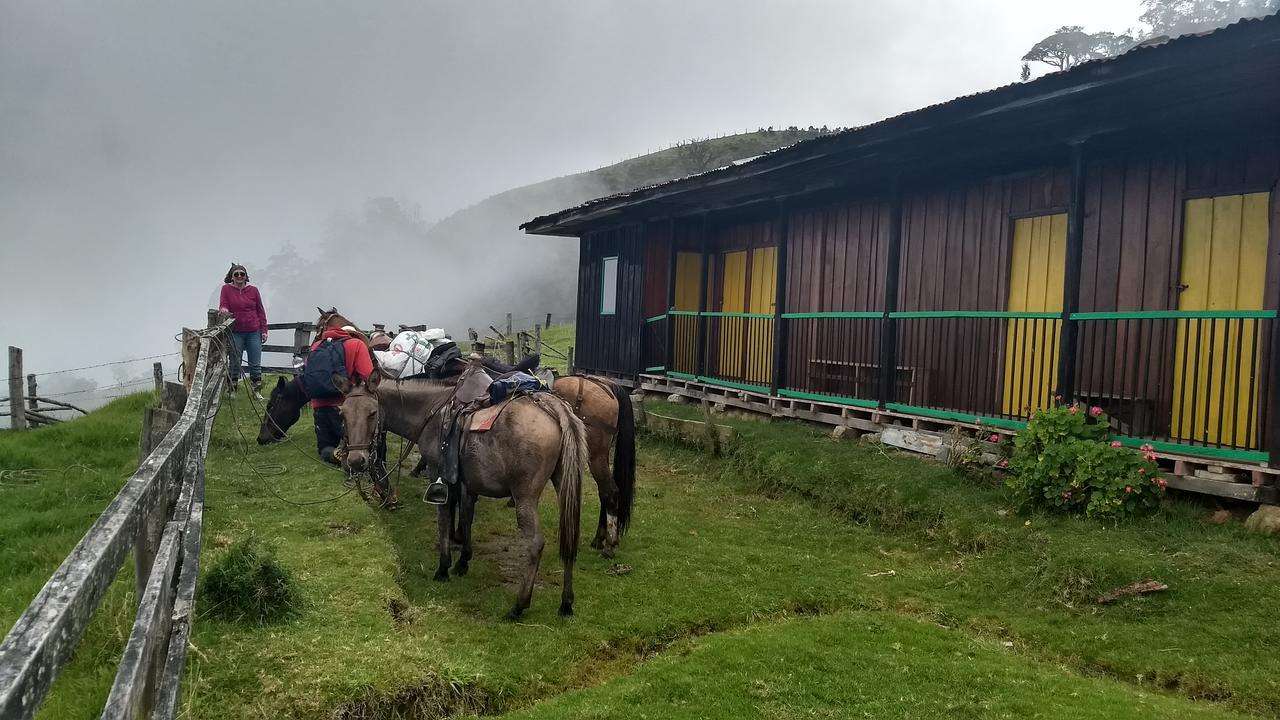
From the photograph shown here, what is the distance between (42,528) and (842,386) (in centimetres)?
891

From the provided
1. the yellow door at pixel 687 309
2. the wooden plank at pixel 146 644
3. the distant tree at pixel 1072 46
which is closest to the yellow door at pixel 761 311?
the yellow door at pixel 687 309

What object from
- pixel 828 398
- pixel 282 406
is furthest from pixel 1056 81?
pixel 282 406

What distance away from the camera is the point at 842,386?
10.5 metres

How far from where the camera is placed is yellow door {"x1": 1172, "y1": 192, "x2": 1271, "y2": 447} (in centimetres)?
667

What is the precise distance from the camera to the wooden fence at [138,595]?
140cm

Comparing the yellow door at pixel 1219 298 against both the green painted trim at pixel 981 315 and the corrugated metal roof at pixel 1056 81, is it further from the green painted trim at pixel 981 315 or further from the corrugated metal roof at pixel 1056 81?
the corrugated metal roof at pixel 1056 81

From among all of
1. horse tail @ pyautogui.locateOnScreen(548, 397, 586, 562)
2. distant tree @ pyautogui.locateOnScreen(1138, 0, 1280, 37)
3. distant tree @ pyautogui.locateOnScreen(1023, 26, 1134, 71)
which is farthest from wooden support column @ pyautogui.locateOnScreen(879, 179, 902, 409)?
distant tree @ pyautogui.locateOnScreen(1023, 26, 1134, 71)

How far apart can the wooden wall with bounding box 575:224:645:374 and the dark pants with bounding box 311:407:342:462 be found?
723 centimetres

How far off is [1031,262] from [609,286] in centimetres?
860

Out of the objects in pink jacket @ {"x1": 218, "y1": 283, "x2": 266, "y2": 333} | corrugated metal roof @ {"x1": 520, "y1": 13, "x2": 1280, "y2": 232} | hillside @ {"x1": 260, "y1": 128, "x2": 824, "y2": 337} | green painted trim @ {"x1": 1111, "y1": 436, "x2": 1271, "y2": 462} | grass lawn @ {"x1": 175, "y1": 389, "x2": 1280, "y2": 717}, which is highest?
hillside @ {"x1": 260, "y1": 128, "x2": 824, "y2": 337}

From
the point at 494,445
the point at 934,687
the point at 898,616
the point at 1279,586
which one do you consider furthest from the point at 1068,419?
the point at 494,445

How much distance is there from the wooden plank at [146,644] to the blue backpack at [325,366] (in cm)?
446

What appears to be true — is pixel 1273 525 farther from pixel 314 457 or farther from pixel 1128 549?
pixel 314 457

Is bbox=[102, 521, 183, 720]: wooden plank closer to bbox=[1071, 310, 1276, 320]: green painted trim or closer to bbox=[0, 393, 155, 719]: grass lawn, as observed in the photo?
bbox=[0, 393, 155, 719]: grass lawn
